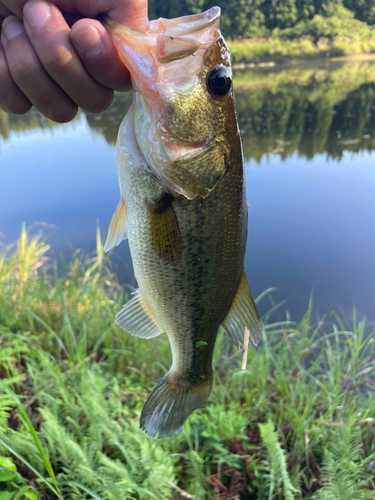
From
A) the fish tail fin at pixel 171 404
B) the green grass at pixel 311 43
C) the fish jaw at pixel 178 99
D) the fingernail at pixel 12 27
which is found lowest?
the fish tail fin at pixel 171 404

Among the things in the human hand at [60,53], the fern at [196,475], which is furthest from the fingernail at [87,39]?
the fern at [196,475]

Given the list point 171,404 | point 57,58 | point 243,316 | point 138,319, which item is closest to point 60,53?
point 57,58

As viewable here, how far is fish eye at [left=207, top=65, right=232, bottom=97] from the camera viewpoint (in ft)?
3.85

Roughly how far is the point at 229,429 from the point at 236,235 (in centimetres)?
169

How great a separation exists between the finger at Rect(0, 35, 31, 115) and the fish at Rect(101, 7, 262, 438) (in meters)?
0.43

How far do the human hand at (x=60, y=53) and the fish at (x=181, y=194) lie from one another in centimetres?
7

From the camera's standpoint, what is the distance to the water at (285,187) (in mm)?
5508

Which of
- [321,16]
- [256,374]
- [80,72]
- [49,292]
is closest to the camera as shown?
[80,72]

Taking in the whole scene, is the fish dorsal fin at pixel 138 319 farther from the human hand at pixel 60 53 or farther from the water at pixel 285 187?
the water at pixel 285 187

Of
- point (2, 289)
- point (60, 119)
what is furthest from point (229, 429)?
point (2, 289)

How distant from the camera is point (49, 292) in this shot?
3.93 meters

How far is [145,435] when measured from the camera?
2.09 meters

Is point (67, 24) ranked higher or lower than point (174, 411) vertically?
higher

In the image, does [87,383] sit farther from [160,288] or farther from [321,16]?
[321,16]
